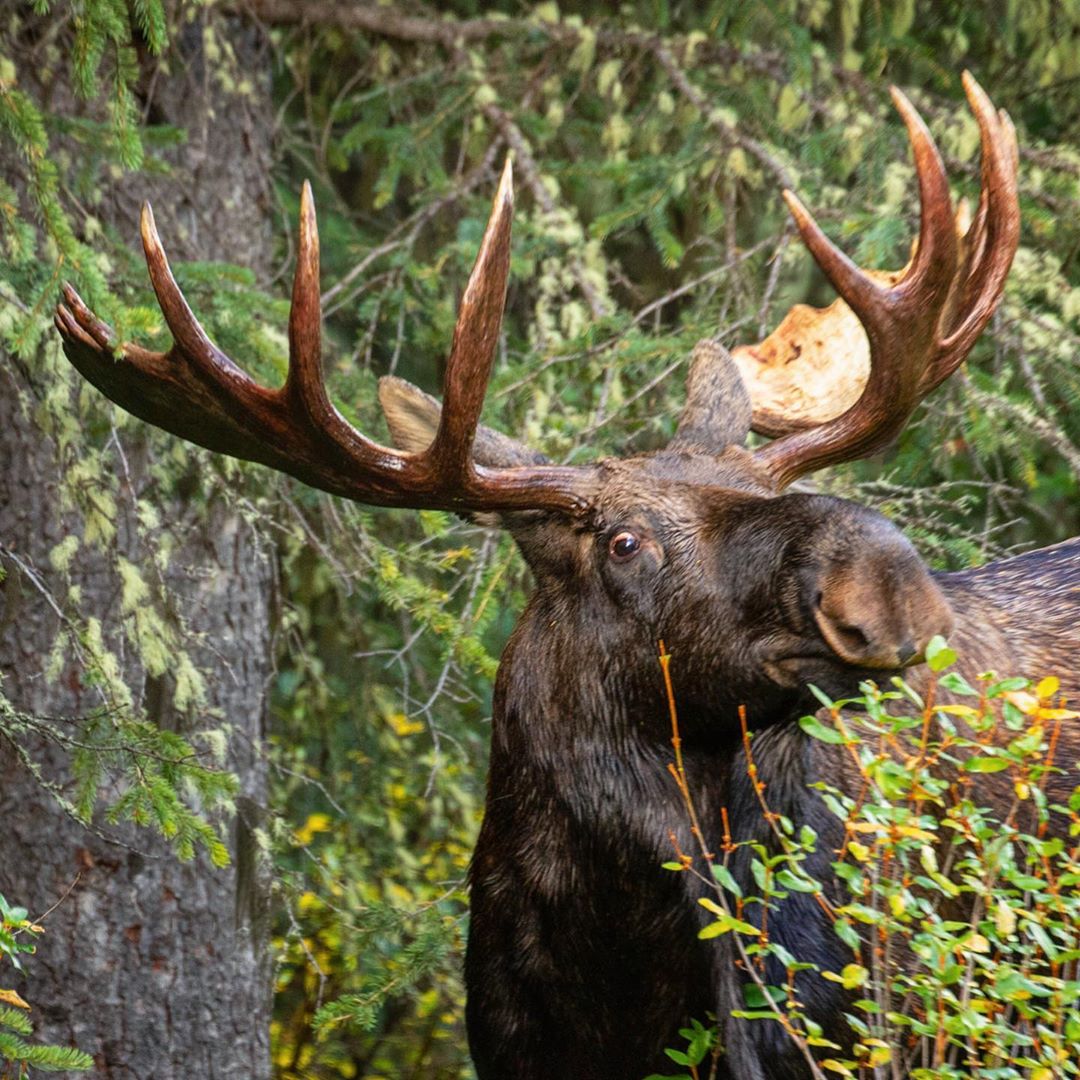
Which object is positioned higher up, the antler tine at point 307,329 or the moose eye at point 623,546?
the antler tine at point 307,329

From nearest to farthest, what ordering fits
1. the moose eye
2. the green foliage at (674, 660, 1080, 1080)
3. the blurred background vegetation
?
the green foliage at (674, 660, 1080, 1080) < the moose eye < the blurred background vegetation

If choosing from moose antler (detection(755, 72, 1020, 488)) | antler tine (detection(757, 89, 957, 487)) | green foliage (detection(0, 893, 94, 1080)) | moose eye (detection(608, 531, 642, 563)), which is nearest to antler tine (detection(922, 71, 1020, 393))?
moose antler (detection(755, 72, 1020, 488))

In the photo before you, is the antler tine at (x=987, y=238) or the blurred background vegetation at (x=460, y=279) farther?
the blurred background vegetation at (x=460, y=279)

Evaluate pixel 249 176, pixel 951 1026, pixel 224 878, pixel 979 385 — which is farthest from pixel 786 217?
pixel 951 1026

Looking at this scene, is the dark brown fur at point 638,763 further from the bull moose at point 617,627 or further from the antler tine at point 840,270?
the antler tine at point 840,270

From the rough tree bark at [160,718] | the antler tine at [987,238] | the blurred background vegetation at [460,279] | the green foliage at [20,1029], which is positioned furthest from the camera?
the rough tree bark at [160,718]

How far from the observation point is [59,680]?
505 cm

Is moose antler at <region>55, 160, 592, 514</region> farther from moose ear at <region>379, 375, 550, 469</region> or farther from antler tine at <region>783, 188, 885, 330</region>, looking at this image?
antler tine at <region>783, 188, 885, 330</region>

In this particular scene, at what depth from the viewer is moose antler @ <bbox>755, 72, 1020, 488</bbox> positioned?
11.8 feet

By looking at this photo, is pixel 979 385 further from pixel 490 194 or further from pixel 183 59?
pixel 183 59

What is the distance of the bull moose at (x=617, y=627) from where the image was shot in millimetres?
3342

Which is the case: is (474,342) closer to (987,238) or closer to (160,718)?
(987,238)

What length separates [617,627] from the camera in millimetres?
3541

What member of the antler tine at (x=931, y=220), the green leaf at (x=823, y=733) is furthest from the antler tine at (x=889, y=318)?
the green leaf at (x=823, y=733)
